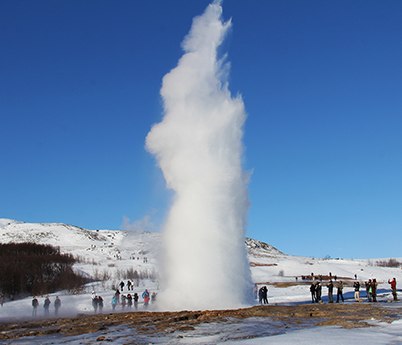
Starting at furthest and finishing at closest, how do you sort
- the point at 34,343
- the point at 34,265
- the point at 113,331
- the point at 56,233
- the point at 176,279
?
1. the point at 56,233
2. the point at 34,265
3. the point at 176,279
4. the point at 113,331
5. the point at 34,343

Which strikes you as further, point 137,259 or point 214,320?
point 137,259

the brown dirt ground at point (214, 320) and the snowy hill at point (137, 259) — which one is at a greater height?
the snowy hill at point (137, 259)

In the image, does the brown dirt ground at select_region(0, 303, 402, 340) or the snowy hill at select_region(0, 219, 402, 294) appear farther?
the snowy hill at select_region(0, 219, 402, 294)

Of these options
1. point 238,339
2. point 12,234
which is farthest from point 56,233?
point 238,339

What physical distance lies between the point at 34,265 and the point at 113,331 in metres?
45.3

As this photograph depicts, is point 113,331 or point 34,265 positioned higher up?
point 34,265

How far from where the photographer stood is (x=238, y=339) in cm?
1179

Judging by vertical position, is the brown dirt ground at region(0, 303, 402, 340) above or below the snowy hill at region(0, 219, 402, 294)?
below

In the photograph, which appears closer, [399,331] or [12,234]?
[399,331]

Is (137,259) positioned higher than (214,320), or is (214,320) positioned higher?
(137,259)

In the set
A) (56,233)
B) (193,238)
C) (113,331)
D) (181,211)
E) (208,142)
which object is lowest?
(113,331)

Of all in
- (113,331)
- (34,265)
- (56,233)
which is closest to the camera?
(113,331)

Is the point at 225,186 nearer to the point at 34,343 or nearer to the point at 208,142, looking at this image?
the point at 208,142

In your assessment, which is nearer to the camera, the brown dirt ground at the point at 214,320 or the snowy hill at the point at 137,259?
the brown dirt ground at the point at 214,320
